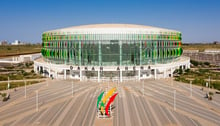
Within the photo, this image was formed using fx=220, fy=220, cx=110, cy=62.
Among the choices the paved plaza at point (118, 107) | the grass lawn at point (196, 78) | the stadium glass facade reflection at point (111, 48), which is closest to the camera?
the paved plaza at point (118, 107)

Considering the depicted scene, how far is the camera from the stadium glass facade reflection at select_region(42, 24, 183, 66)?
3656 inches

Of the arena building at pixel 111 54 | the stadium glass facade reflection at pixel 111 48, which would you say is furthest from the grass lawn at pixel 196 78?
the stadium glass facade reflection at pixel 111 48

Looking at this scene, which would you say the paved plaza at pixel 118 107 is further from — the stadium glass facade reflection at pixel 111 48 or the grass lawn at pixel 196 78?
the stadium glass facade reflection at pixel 111 48

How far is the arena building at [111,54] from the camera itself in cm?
9188

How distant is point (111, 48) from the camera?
92.9 m

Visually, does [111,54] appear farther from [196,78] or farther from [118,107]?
[118,107]

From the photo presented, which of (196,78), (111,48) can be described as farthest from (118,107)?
(196,78)

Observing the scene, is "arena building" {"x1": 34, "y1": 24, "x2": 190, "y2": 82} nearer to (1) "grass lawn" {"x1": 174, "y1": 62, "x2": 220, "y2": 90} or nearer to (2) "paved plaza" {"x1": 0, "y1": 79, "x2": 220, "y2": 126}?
(1) "grass lawn" {"x1": 174, "y1": 62, "x2": 220, "y2": 90}

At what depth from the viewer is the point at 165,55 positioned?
103375mm

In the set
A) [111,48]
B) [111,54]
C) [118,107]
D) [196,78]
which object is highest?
[111,48]

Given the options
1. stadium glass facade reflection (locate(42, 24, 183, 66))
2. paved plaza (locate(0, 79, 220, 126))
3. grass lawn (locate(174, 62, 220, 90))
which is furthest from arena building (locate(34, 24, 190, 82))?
paved plaza (locate(0, 79, 220, 126))

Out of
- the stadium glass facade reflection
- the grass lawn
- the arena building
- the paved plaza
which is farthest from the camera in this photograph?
the stadium glass facade reflection

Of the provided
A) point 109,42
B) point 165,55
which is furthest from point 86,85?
point 165,55

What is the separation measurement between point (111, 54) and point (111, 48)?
2539 mm
